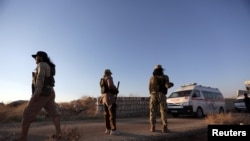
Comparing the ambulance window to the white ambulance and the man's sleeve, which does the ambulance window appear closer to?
the white ambulance

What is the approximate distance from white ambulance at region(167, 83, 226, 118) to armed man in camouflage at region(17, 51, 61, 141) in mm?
12385

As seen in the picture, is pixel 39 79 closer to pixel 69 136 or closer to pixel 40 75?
pixel 40 75

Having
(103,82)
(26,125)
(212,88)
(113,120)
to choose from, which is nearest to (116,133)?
(113,120)

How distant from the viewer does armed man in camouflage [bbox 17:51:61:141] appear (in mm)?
6609

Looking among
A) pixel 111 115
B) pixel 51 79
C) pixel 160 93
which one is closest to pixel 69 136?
pixel 51 79

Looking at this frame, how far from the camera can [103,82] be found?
8.75m

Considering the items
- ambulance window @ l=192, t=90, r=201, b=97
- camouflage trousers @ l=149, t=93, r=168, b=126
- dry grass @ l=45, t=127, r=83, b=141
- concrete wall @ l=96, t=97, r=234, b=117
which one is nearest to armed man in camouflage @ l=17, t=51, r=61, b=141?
dry grass @ l=45, t=127, r=83, b=141

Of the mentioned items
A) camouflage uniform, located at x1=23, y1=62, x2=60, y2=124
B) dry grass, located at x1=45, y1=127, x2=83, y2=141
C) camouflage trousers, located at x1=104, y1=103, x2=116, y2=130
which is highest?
camouflage uniform, located at x1=23, y1=62, x2=60, y2=124

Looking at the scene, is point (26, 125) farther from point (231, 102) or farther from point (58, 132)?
point (231, 102)

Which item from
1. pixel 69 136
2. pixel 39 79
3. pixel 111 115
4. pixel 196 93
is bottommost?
pixel 69 136

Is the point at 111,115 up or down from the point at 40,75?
down

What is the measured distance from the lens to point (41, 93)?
6.72 metres

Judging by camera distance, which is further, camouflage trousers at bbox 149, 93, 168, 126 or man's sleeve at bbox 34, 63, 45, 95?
camouflage trousers at bbox 149, 93, 168, 126

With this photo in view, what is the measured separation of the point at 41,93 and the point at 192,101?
43.1ft
